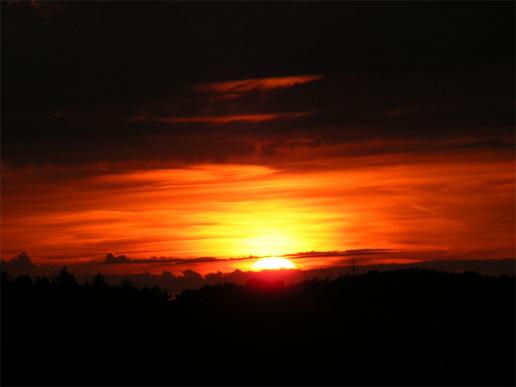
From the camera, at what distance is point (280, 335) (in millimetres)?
72812

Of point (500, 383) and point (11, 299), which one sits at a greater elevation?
point (11, 299)

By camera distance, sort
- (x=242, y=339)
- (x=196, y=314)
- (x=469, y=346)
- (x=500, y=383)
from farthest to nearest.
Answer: (x=196, y=314)
(x=242, y=339)
(x=469, y=346)
(x=500, y=383)

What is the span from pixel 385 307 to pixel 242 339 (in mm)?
9768

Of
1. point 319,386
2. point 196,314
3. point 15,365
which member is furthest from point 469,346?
point 15,365

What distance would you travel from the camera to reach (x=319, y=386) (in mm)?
66875

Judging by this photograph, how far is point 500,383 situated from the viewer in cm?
6444

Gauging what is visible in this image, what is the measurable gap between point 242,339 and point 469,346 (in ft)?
45.2

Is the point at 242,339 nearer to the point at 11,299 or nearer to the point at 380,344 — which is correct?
the point at 380,344

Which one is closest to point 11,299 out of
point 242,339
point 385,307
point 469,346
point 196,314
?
point 196,314

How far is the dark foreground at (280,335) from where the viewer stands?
67.1 meters

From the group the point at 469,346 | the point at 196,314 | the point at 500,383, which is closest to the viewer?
the point at 500,383

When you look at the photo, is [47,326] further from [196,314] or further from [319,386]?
[319,386]

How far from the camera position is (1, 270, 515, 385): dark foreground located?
67062 mm

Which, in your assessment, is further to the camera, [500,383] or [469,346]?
[469,346]
